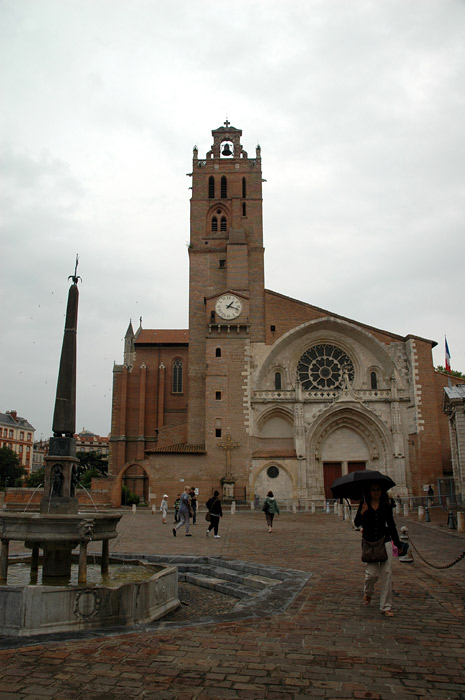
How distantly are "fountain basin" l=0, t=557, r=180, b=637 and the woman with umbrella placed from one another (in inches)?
112

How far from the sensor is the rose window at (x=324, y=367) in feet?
128

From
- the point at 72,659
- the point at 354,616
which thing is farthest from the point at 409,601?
the point at 72,659

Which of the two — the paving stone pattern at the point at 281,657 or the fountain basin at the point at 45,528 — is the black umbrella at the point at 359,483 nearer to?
the paving stone pattern at the point at 281,657

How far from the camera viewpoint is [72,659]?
5.02 meters


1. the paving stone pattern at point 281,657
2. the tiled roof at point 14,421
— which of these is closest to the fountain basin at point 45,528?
the paving stone pattern at point 281,657

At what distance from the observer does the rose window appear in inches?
1533

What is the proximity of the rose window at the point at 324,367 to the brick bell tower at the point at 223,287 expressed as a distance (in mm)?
3869

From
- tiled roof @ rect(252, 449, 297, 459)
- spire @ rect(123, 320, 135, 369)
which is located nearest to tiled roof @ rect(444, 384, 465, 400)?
tiled roof @ rect(252, 449, 297, 459)

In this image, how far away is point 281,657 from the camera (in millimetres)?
5039

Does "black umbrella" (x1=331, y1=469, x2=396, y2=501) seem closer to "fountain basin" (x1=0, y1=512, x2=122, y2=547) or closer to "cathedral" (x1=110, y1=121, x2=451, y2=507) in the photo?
"fountain basin" (x1=0, y1=512, x2=122, y2=547)

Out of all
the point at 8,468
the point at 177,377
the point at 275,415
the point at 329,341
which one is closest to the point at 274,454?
the point at 275,415

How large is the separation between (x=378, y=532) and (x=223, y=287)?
114 ft

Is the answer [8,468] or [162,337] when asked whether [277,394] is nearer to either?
[162,337]

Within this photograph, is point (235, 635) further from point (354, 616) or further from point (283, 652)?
point (354, 616)
